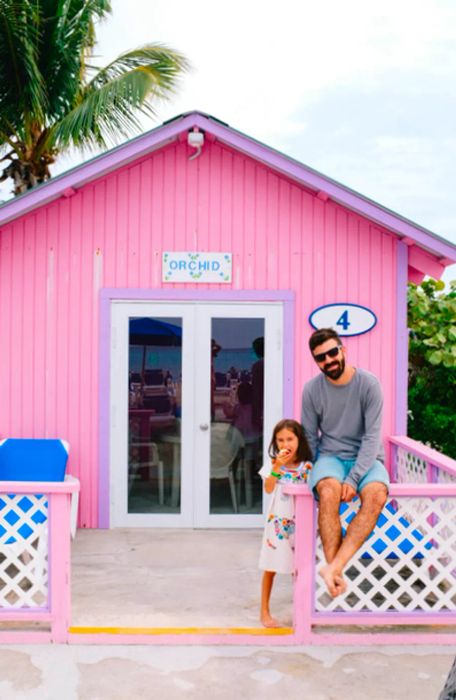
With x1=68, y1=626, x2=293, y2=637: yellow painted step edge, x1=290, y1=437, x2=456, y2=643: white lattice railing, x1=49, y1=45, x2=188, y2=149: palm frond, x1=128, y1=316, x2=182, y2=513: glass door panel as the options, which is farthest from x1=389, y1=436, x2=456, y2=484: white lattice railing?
x1=49, y1=45, x2=188, y2=149: palm frond

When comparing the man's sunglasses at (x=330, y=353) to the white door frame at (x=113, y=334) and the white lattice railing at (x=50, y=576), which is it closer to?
the white lattice railing at (x=50, y=576)

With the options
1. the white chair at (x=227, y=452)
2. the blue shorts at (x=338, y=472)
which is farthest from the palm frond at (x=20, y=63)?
the blue shorts at (x=338, y=472)

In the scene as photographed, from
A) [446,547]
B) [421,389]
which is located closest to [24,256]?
[446,547]

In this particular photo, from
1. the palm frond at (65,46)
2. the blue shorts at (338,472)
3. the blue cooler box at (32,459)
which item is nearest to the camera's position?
the blue shorts at (338,472)

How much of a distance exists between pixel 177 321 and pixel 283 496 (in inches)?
114

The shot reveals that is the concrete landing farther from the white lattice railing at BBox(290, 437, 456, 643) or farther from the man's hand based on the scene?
the man's hand

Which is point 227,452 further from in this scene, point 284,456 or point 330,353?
point 330,353

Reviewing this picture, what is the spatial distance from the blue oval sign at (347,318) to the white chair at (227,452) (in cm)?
130

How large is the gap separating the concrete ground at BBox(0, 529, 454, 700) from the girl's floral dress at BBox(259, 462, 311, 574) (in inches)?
17.9

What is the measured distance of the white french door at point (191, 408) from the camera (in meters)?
7.25

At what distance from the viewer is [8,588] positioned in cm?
462

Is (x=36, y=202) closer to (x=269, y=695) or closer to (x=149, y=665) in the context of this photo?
(x=149, y=665)

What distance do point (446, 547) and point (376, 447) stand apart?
0.84 m

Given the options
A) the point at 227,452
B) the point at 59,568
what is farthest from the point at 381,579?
the point at 227,452
